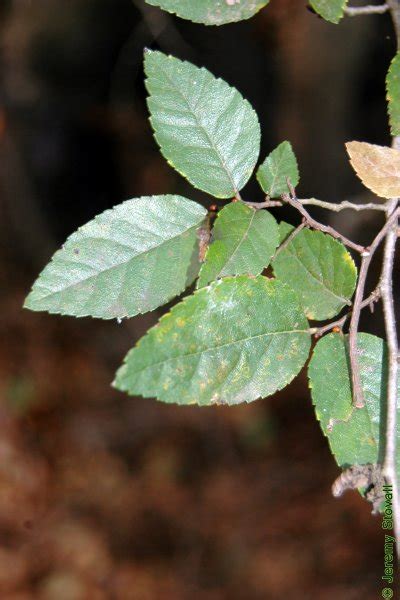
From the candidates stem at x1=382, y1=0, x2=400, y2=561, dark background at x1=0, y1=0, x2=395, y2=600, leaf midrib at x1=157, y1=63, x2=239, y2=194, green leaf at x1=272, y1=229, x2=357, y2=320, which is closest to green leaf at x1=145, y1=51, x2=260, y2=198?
leaf midrib at x1=157, y1=63, x2=239, y2=194

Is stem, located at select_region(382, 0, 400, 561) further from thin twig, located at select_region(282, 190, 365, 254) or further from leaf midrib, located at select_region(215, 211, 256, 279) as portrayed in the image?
leaf midrib, located at select_region(215, 211, 256, 279)

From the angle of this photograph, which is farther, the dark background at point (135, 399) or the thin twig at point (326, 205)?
the dark background at point (135, 399)

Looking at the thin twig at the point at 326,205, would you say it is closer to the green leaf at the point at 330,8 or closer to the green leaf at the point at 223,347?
the green leaf at the point at 223,347

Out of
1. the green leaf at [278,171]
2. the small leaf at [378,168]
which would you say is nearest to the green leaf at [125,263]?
the green leaf at [278,171]

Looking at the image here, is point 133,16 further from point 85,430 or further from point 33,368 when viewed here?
point 85,430

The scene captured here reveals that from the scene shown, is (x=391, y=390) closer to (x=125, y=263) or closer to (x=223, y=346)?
(x=223, y=346)
